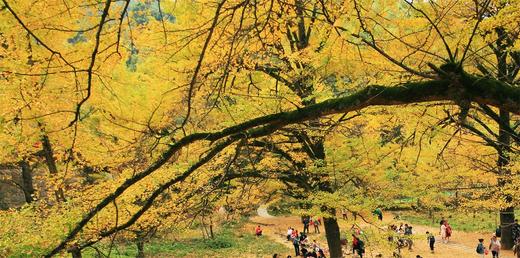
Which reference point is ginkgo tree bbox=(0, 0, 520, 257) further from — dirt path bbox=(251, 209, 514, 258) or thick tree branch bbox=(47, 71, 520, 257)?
dirt path bbox=(251, 209, 514, 258)

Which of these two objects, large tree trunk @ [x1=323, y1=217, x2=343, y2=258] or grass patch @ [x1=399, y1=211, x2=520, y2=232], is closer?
large tree trunk @ [x1=323, y1=217, x2=343, y2=258]

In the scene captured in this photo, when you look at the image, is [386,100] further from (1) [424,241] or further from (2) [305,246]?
(1) [424,241]

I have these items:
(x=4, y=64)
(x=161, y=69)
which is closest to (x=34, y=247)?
(x=4, y=64)

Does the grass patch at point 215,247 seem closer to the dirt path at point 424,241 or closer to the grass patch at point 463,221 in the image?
the dirt path at point 424,241

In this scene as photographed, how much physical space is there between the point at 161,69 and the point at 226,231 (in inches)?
677

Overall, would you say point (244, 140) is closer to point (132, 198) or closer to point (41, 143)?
point (132, 198)

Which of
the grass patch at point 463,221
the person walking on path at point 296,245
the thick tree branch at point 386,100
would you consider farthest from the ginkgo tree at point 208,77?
the grass patch at point 463,221

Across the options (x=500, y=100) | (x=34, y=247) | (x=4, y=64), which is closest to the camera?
(x=500, y=100)

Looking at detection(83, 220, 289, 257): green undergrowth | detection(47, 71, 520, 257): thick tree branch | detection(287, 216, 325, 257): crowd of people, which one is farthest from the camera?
detection(83, 220, 289, 257): green undergrowth

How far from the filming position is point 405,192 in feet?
28.3

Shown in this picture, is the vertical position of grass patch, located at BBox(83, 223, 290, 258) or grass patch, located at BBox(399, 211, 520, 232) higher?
grass patch, located at BBox(399, 211, 520, 232)

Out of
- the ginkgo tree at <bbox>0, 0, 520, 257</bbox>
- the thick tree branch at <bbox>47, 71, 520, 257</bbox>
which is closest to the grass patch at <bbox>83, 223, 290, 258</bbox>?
the ginkgo tree at <bbox>0, 0, 520, 257</bbox>

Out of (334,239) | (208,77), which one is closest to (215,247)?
(334,239)

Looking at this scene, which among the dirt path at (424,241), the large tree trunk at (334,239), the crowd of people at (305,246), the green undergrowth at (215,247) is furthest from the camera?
the green undergrowth at (215,247)
